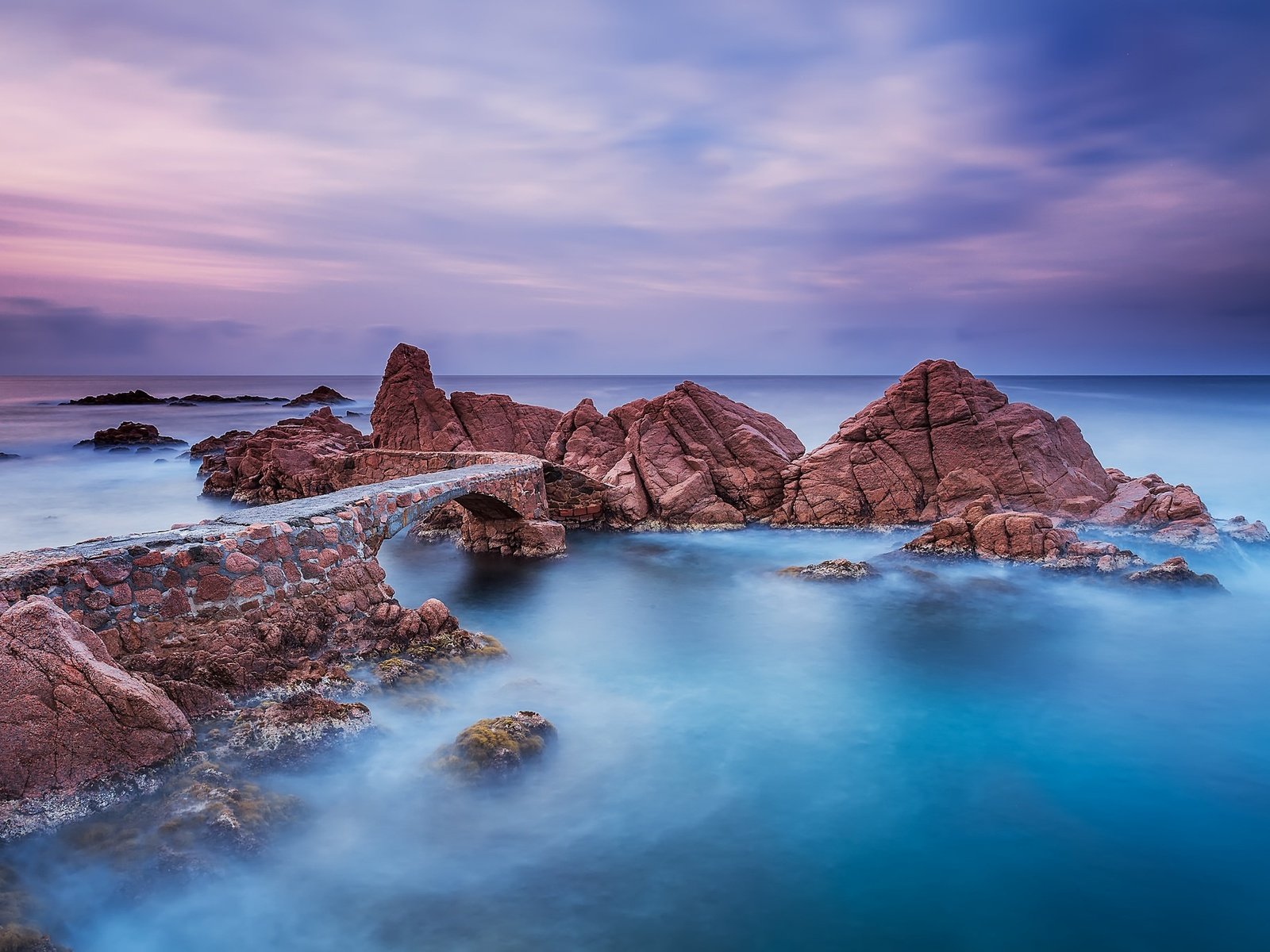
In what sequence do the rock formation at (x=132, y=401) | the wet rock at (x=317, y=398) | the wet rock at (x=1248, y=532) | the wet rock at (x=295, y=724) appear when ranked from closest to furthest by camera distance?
1. the wet rock at (x=295, y=724)
2. the wet rock at (x=1248, y=532)
3. the wet rock at (x=317, y=398)
4. the rock formation at (x=132, y=401)

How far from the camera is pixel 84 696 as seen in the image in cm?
671

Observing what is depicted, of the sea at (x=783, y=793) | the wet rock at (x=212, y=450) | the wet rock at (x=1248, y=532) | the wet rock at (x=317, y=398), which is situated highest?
the wet rock at (x=317, y=398)

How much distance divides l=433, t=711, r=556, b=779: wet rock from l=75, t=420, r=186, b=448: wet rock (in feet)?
139

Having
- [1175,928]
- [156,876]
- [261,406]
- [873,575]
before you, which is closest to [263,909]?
[156,876]

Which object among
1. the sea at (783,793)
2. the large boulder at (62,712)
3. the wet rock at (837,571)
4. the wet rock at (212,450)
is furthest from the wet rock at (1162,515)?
the wet rock at (212,450)

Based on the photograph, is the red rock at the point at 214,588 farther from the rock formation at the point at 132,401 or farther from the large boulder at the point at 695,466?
the rock formation at the point at 132,401

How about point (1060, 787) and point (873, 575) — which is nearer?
point (1060, 787)

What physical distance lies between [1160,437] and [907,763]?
40.4m

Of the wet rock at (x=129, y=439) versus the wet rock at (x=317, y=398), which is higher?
the wet rock at (x=317, y=398)

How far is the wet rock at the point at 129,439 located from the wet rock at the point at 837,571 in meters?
40.4

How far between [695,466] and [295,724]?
14.3 meters

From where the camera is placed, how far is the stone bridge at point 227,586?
26.1 ft

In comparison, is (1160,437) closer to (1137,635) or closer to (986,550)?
(986,550)

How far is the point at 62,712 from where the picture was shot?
21.7ft
